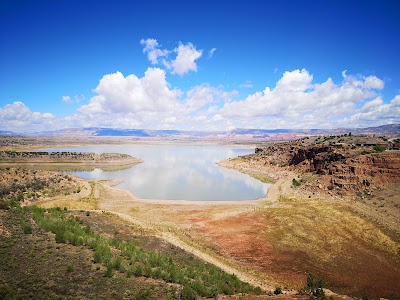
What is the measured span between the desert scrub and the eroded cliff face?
40.4 meters

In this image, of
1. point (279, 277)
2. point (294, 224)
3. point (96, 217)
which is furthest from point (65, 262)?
point (294, 224)

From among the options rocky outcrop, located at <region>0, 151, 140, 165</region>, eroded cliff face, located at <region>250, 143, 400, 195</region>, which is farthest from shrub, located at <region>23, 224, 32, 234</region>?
rocky outcrop, located at <region>0, 151, 140, 165</region>

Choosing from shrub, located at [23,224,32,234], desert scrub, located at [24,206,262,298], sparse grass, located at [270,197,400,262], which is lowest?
sparse grass, located at [270,197,400,262]

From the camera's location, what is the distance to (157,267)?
771 inches

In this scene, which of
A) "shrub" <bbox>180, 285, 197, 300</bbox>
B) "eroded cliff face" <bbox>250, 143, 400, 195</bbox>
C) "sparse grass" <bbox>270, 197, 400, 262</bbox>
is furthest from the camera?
"eroded cliff face" <bbox>250, 143, 400, 195</bbox>

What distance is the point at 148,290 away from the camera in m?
14.9

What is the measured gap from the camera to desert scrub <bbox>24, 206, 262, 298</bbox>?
1734 cm

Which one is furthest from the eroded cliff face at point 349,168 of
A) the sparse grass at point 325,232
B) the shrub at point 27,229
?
the shrub at point 27,229

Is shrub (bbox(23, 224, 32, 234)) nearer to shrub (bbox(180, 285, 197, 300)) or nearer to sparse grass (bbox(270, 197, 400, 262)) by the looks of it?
shrub (bbox(180, 285, 197, 300))

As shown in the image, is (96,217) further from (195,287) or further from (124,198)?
(195,287)

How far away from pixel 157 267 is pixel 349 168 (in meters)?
50.6

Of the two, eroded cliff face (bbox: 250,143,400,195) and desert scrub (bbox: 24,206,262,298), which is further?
eroded cliff face (bbox: 250,143,400,195)

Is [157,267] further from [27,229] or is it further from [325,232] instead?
[325,232]

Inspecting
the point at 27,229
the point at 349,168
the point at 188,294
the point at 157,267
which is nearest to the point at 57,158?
the point at 27,229
